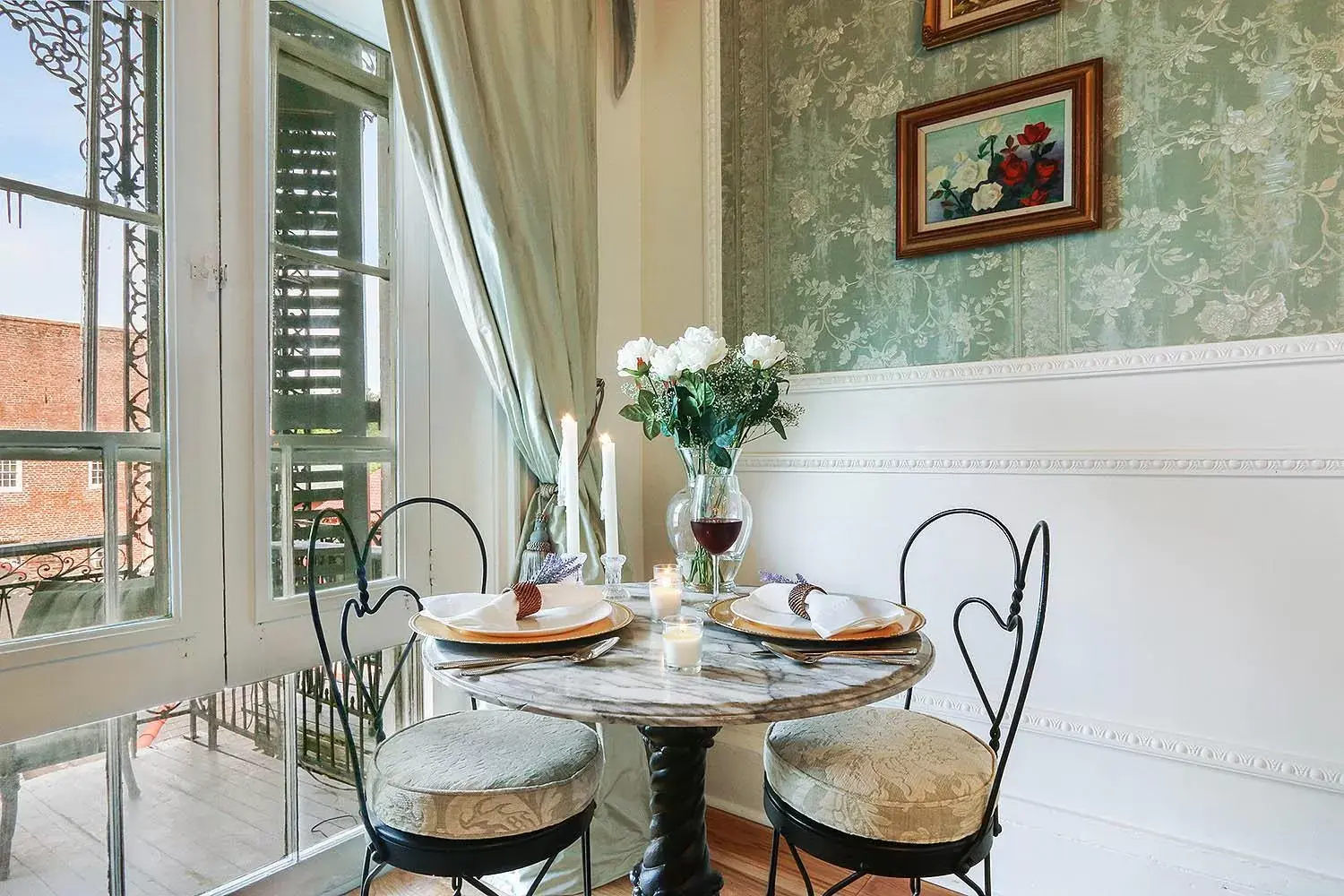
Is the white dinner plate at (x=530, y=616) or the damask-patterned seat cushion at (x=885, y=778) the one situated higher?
the white dinner plate at (x=530, y=616)

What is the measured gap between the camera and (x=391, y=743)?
51.8 inches

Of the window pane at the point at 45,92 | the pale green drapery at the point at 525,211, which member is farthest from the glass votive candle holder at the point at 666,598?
the window pane at the point at 45,92

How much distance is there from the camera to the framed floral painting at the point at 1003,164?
1.77m

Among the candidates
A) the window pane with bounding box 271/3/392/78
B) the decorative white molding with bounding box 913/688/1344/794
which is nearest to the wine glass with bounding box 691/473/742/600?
the decorative white molding with bounding box 913/688/1344/794

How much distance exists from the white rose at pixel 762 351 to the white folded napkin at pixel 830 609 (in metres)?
0.46

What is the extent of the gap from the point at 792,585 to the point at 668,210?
166cm

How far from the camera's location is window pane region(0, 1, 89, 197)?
4.16 ft

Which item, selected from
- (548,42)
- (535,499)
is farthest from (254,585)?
(548,42)

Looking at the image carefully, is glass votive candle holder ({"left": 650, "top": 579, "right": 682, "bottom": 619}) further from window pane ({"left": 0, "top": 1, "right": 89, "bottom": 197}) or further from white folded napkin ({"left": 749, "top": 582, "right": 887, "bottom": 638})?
window pane ({"left": 0, "top": 1, "right": 89, "bottom": 197})

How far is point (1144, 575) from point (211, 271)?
89.7 inches

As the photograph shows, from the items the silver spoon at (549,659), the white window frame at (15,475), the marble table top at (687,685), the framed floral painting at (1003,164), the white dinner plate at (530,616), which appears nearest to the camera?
the marble table top at (687,685)

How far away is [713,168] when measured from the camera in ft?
7.87

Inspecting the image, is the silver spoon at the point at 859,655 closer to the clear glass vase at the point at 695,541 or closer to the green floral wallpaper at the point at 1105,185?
the clear glass vase at the point at 695,541

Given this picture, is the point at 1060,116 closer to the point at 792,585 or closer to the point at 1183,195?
the point at 1183,195
